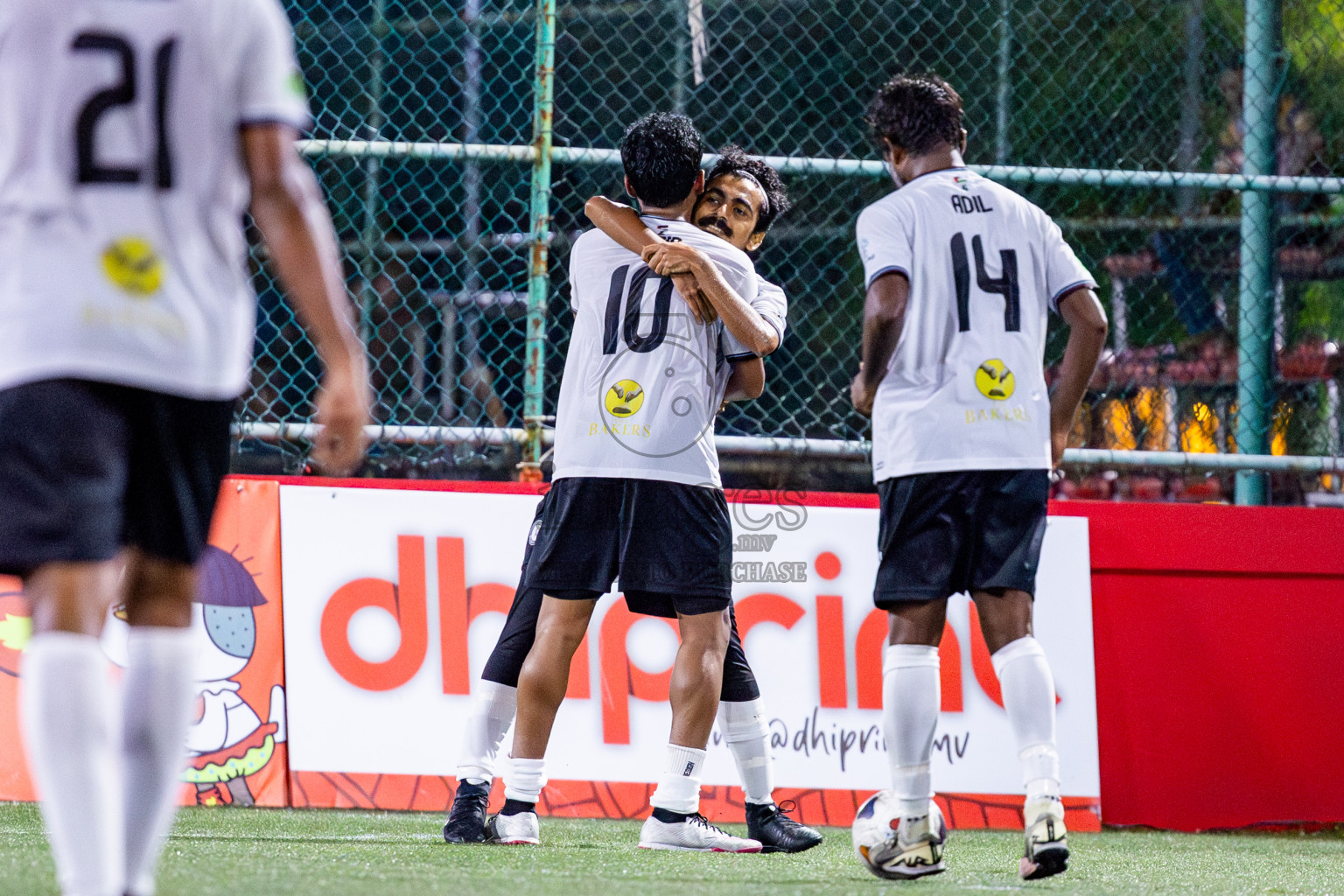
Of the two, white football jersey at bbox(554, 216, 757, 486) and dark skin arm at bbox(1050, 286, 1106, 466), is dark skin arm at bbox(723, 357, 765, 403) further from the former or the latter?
dark skin arm at bbox(1050, 286, 1106, 466)

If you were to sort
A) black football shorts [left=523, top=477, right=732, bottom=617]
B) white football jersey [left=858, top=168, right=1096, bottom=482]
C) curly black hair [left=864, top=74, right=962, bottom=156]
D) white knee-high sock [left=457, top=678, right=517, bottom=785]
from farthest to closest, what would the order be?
white knee-high sock [left=457, top=678, right=517, bottom=785], black football shorts [left=523, top=477, right=732, bottom=617], curly black hair [left=864, top=74, right=962, bottom=156], white football jersey [left=858, top=168, right=1096, bottom=482]

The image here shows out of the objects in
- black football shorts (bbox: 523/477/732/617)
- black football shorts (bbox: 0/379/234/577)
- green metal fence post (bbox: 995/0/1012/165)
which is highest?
green metal fence post (bbox: 995/0/1012/165)

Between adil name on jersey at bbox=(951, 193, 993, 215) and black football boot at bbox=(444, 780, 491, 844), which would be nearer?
adil name on jersey at bbox=(951, 193, 993, 215)

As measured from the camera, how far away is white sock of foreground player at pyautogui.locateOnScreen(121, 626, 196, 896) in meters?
2.03

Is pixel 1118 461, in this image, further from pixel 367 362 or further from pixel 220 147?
pixel 220 147

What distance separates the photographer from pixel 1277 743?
514 centimetres

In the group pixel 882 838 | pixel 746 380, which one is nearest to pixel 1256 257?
pixel 746 380

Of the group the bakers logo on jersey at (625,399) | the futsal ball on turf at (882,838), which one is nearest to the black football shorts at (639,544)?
the bakers logo on jersey at (625,399)

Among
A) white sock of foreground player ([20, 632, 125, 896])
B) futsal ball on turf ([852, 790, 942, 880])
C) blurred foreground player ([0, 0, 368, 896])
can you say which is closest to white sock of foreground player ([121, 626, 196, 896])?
blurred foreground player ([0, 0, 368, 896])

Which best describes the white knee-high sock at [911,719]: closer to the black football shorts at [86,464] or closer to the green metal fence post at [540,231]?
the black football shorts at [86,464]

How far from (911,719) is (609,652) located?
6.02 ft

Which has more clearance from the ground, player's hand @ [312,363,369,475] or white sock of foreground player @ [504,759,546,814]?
player's hand @ [312,363,369,475]

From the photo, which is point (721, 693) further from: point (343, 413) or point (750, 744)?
point (343, 413)

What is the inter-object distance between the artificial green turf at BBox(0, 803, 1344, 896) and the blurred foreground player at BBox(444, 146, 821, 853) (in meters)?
0.12
